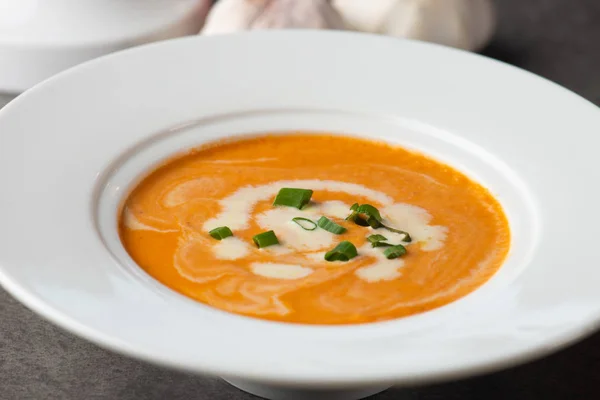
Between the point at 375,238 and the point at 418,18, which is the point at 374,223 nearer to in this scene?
the point at 375,238

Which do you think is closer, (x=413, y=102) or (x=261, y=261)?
(x=261, y=261)

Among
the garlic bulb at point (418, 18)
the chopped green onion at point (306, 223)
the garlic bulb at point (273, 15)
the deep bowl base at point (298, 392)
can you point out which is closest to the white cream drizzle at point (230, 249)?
the chopped green onion at point (306, 223)

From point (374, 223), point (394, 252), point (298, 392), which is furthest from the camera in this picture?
point (374, 223)

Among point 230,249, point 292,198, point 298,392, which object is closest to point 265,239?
point 230,249

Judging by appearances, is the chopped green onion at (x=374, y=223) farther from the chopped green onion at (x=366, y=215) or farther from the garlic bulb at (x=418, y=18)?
the garlic bulb at (x=418, y=18)

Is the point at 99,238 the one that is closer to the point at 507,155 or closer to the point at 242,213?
the point at 242,213

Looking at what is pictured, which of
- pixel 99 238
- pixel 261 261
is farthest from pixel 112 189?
pixel 261 261
